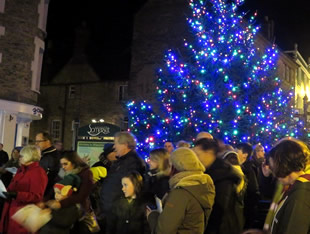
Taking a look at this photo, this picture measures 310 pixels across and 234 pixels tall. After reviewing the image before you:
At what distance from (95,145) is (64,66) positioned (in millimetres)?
20879

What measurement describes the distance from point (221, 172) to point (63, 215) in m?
1.99

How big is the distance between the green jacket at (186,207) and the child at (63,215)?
51.2 inches

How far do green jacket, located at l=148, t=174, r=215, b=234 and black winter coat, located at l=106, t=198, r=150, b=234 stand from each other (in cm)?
119

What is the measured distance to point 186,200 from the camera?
3416 mm

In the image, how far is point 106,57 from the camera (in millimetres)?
31156

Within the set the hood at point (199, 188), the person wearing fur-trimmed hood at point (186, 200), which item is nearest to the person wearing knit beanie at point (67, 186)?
the person wearing fur-trimmed hood at point (186, 200)

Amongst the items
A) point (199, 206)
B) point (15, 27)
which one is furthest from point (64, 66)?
point (199, 206)

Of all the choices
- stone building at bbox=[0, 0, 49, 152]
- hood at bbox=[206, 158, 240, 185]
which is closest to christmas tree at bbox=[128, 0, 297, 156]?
stone building at bbox=[0, 0, 49, 152]

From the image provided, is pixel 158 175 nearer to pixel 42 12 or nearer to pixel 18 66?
pixel 18 66

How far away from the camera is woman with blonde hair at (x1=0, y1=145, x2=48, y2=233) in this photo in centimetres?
489

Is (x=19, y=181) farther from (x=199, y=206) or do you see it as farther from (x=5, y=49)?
(x=5, y=49)

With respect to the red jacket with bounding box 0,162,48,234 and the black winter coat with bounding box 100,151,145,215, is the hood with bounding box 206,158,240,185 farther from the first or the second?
the red jacket with bounding box 0,162,48,234

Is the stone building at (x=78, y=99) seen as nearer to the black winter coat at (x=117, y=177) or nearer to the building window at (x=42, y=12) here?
the building window at (x=42, y=12)

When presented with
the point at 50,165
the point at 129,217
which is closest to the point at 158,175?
the point at 129,217
